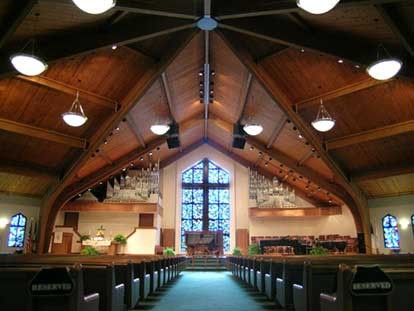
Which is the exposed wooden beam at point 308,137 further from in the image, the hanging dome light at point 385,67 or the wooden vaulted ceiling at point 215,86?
the hanging dome light at point 385,67

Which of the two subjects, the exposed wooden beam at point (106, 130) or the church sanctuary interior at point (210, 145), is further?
the exposed wooden beam at point (106, 130)

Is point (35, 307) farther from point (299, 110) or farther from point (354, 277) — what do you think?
point (299, 110)

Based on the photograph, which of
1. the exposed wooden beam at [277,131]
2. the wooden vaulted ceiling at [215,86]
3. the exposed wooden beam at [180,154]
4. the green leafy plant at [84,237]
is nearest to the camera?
the wooden vaulted ceiling at [215,86]

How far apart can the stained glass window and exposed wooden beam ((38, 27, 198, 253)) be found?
665 mm

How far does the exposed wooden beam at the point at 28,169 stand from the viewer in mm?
10534

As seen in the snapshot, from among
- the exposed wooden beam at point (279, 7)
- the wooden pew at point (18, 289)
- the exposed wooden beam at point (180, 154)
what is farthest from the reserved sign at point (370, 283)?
the exposed wooden beam at point (180, 154)

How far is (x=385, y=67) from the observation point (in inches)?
250

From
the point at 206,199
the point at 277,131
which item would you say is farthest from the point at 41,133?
the point at 206,199

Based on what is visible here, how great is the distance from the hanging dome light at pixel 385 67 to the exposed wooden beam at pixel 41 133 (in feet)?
26.0

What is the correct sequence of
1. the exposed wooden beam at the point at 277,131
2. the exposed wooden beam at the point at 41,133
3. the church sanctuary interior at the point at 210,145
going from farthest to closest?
1. the exposed wooden beam at the point at 277,131
2. the exposed wooden beam at the point at 41,133
3. the church sanctuary interior at the point at 210,145

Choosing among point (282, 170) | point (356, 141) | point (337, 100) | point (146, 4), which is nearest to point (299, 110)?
point (337, 100)

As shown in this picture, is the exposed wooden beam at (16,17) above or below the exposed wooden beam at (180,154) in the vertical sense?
below

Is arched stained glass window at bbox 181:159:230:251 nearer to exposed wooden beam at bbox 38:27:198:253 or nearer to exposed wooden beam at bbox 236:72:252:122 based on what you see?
exposed wooden beam at bbox 38:27:198:253

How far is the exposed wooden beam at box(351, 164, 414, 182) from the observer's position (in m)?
11.0
